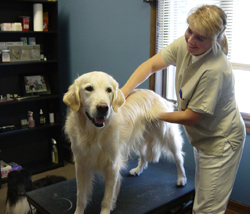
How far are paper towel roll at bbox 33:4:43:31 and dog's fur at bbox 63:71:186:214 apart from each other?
1756 millimetres

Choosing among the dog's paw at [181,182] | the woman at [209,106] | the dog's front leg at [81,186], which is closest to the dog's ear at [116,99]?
the woman at [209,106]

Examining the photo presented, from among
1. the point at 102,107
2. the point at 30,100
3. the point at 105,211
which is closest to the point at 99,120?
the point at 102,107

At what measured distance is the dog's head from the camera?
1354mm

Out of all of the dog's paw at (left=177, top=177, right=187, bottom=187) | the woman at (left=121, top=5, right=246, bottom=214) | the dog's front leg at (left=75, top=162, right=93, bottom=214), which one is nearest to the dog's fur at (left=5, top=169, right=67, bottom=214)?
the dog's front leg at (left=75, top=162, right=93, bottom=214)

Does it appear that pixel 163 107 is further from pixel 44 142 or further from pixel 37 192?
pixel 44 142

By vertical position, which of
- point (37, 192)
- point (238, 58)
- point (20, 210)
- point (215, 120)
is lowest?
point (20, 210)

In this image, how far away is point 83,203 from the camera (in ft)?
5.41

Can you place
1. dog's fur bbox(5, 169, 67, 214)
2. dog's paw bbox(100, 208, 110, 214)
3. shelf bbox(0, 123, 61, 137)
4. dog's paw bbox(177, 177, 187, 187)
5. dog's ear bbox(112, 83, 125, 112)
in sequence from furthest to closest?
shelf bbox(0, 123, 61, 137) < dog's fur bbox(5, 169, 67, 214) < dog's paw bbox(177, 177, 187, 187) < dog's paw bbox(100, 208, 110, 214) < dog's ear bbox(112, 83, 125, 112)

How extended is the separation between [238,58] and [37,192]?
5.80ft

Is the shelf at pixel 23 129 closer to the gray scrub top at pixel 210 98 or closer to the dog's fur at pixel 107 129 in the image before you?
the dog's fur at pixel 107 129

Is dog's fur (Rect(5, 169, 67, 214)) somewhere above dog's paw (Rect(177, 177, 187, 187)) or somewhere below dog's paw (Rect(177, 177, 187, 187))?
below

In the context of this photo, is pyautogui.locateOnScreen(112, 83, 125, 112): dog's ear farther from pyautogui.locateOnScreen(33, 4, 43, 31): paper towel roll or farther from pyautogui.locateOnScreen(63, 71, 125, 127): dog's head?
pyautogui.locateOnScreen(33, 4, 43, 31): paper towel roll

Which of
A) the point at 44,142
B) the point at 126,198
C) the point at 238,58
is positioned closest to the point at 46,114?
the point at 44,142

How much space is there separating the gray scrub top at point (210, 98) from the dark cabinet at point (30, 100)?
207 cm
